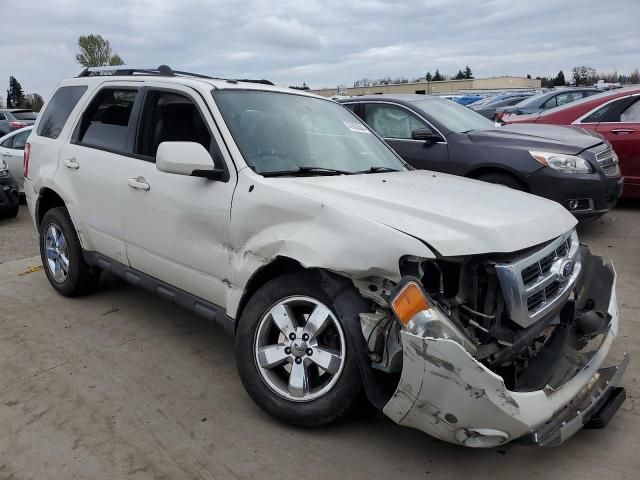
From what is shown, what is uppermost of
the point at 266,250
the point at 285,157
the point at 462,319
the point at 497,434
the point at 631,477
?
the point at 285,157

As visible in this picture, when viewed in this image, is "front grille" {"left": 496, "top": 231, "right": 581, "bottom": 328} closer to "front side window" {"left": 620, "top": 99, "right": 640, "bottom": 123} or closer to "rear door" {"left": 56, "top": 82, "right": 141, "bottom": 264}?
"rear door" {"left": 56, "top": 82, "right": 141, "bottom": 264}

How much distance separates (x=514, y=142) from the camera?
20.7 feet

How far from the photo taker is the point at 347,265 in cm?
261

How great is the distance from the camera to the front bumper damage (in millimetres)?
2236

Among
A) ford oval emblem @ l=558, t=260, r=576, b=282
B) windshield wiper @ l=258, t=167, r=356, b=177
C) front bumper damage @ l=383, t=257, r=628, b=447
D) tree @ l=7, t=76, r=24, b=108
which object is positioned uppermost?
tree @ l=7, t=76, r=24, b=108

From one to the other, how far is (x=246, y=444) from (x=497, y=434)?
126 cm

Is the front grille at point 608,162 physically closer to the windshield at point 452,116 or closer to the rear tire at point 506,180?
the rear tire at point 506,180

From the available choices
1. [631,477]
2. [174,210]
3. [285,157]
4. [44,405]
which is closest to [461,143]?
[285,157]

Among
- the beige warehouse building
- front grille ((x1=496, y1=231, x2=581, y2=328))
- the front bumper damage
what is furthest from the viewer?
the beige warehouse building

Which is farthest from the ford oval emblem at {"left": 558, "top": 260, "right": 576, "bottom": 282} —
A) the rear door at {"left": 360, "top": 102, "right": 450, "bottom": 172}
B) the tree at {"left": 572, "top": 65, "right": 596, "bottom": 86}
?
the tree at {"left": 572, "top": 65, "right": 596, "bottom": 86}

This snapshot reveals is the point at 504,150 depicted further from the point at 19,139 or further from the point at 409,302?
the point at 19,139

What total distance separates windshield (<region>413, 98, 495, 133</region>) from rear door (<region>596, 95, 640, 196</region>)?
1.70 m

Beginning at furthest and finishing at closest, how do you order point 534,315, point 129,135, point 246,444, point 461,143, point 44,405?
1. point 461,143
2. point 129,135
3. point 44,405
4. point 246,444
5. point 534,315

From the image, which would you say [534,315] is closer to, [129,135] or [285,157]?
[285,157]
